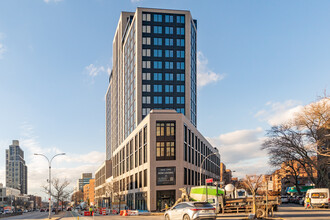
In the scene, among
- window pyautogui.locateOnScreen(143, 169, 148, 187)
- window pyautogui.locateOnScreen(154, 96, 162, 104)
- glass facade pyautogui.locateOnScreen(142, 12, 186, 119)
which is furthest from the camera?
window pyautogui.locateOnScreen(154, 96, 162, 104)

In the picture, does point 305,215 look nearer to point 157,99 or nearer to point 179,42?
point 157,99

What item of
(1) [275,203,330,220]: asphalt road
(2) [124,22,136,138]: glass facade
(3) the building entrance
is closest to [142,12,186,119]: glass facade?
(2) [124,22,136,138]: glass facade

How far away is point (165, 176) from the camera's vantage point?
215ft

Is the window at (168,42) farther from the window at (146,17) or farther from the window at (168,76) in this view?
the window at (168,76)

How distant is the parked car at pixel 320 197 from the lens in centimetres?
4388

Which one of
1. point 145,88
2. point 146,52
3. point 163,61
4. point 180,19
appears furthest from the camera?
point 180,19

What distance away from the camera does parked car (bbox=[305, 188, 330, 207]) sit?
144 feet

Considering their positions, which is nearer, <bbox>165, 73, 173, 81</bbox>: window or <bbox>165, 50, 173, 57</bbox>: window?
<bbox>165, 50, 173, 57</bbox>: window

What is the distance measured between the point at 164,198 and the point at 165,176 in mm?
3994

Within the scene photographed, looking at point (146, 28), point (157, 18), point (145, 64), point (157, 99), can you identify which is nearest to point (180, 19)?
point (157, 18)

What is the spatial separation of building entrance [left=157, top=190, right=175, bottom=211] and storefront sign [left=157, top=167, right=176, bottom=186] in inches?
65.8

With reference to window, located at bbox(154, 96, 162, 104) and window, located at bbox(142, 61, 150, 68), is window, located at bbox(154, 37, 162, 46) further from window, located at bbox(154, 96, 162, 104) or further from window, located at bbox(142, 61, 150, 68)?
window, located at bbox(154, 96, 162, 104)

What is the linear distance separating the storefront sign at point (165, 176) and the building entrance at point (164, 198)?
167cm

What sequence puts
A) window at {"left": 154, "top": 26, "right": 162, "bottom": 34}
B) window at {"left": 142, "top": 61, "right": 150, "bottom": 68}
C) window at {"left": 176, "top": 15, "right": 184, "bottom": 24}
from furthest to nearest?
window at {"left": 176, "top": 15, "right": 184, "bottom": 24} → window at {"left": 154, "top": 26, "right": 162, "bottom": 34} → window at {"left": 142, "top": 61, "right": 150, "bottom": 68}
